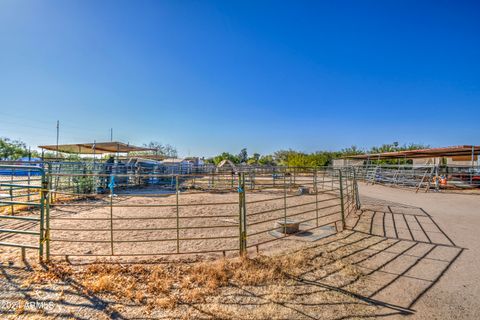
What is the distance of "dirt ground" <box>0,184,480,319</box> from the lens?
2.32 metres

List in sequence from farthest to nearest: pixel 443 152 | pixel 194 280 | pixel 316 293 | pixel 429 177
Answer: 1. pixel 443 152
2. pixel 429 177
3. pixel 194 280
4. pixel 316 293

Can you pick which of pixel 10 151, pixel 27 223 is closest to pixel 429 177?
pixel 27 223

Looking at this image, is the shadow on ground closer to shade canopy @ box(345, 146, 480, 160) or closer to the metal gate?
the metal gate

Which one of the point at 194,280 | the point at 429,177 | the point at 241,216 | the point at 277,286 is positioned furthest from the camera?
the point at 429,177

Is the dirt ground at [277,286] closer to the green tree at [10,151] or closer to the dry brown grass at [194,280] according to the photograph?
the dry brown grass at [194,280]

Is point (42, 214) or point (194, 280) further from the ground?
point (42, 214)

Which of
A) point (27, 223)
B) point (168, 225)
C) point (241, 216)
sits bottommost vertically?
point (168, 225)

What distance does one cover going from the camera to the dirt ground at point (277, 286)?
2.32 meters

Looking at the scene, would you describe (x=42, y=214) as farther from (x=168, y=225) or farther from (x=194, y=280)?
(x=168, y=225)

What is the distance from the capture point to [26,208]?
722 cm

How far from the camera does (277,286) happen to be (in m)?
2.76

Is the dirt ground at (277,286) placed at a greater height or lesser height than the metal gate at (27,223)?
lesser

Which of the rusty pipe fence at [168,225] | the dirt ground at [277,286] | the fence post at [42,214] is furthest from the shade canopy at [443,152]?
the fence post at [42,214]

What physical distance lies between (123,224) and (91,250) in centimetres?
158
